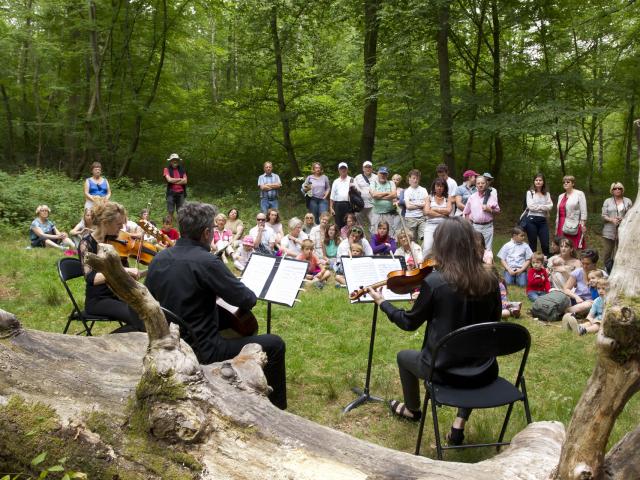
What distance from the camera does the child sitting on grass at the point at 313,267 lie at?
8.64m

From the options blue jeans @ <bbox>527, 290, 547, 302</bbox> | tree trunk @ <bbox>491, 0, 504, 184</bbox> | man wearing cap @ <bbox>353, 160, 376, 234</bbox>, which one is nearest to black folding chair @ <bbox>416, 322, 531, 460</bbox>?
blue jeans @ <bbox>527, 290, 547, 302</bbox>

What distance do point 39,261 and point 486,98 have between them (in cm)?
938

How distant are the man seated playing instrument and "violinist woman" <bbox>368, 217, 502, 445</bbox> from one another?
114cm

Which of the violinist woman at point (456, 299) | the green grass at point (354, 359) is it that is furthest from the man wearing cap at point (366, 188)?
the violinist woman at point (456, 299)

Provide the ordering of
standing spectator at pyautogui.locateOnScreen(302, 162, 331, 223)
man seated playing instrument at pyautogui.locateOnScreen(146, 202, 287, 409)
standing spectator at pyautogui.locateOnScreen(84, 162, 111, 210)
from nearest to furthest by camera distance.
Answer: man seated playing instrument at pyautogui.locateOnScreen(146, 202, 287, 409), standing spectator at pyautogui.locateOnScreen(84, 162, 111, 210), standing spectator at pyautogui.locateOnScreen(302, 162, 331, 223)

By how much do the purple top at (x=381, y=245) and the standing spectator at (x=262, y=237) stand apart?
1.74 metres

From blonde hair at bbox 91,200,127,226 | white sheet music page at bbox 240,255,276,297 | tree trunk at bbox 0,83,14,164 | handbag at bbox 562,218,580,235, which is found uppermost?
tree trunk at bbox 0,83,14,164

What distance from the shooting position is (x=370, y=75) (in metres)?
13.5

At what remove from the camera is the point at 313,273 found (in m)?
8.94

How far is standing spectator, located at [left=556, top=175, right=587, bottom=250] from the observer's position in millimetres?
8867

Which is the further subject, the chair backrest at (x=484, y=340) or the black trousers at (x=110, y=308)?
the black trousers at (x=110, y=308)

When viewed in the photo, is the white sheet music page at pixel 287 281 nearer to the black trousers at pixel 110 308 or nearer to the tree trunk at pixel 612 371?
the black trousers at pixel 110 308

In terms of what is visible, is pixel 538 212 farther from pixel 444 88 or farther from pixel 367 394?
pixel 367 394

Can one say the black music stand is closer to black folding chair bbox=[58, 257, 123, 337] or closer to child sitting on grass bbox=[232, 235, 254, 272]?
black folding chair bbox=[58, 257, 123, 337]
